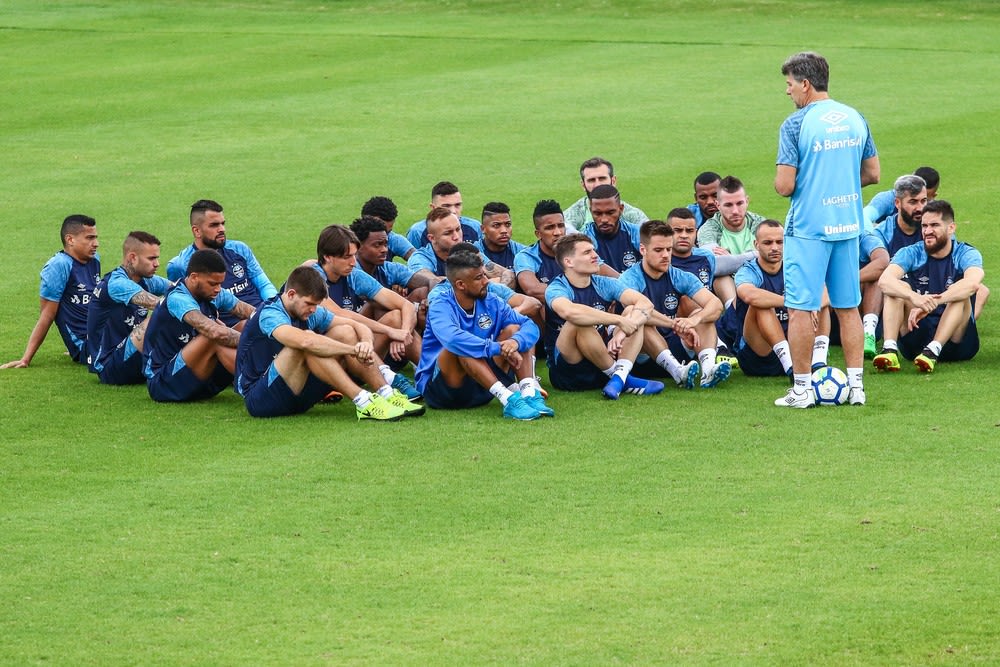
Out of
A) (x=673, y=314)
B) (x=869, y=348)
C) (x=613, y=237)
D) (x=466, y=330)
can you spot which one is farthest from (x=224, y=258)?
(x=869, y=348)

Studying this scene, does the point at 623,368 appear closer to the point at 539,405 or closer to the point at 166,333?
the point at 539,405

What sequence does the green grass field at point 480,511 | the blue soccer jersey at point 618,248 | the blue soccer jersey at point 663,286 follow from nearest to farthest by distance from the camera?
1. the green grass field at point 480,511
2. the blue soccer jersey at point 663,286
3. the blue soccer jersey at point 618,248

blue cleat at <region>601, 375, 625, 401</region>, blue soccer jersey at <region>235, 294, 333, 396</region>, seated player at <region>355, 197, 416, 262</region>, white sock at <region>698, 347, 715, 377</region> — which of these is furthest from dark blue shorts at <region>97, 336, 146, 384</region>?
white sock at <region>698, 347, 715, 377</region>

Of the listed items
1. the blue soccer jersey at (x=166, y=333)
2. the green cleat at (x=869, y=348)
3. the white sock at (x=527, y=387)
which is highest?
the blue soccer jersey at (x=166, y=333)

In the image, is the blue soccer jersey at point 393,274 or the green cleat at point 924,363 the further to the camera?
the blue soccer jersey at point 393,274

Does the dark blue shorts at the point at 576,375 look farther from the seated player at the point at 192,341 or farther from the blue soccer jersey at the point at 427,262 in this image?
the seated player at the point at 192,341

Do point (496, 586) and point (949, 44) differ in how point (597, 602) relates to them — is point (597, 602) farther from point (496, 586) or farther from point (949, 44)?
point (949, 44)

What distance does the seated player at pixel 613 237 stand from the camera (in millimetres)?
12727

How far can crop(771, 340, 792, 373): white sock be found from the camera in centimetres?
1154

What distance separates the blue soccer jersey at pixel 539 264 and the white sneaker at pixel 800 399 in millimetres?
2689

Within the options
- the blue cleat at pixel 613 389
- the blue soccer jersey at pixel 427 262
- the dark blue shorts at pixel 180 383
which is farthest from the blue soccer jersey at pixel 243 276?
the blue cleat at pixel 613 389

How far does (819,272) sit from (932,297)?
74.3 inches

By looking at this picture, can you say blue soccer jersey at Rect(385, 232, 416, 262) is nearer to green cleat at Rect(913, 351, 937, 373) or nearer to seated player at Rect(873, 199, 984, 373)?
seated player at Rect(873, 199, 984, 373)

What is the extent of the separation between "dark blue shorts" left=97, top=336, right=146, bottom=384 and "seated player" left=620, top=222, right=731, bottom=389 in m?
3.73
